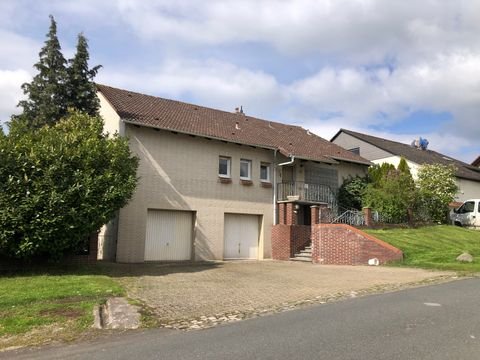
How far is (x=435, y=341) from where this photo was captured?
6.21 m

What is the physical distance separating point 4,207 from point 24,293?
3.17 metres

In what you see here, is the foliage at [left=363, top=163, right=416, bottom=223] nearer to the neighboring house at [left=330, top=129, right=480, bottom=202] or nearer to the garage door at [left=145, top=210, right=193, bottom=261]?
the garage door at [left=145, top=210, right=193, bottom=261]

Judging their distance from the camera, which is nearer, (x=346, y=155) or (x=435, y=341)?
(x=435, y=341)

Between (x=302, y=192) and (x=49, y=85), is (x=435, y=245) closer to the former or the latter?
(x=302, y=192)

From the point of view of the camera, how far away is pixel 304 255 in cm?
2042

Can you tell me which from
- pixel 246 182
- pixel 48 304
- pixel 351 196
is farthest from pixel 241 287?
pixel 351 196

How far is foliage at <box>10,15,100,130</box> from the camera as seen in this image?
90.0ft

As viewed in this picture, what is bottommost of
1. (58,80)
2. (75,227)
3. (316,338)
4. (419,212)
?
(316,338)

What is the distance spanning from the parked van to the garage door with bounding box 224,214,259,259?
43.9ft

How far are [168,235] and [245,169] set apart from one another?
4.99 metres

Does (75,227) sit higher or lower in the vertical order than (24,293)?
higher

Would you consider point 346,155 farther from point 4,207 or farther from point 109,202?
point 4,207

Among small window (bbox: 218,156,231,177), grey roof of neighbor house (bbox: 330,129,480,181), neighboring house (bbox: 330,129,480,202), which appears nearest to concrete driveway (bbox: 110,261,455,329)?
small window (bbox: 218,156,231,177)

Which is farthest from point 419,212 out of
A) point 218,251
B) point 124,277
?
point 124,277
